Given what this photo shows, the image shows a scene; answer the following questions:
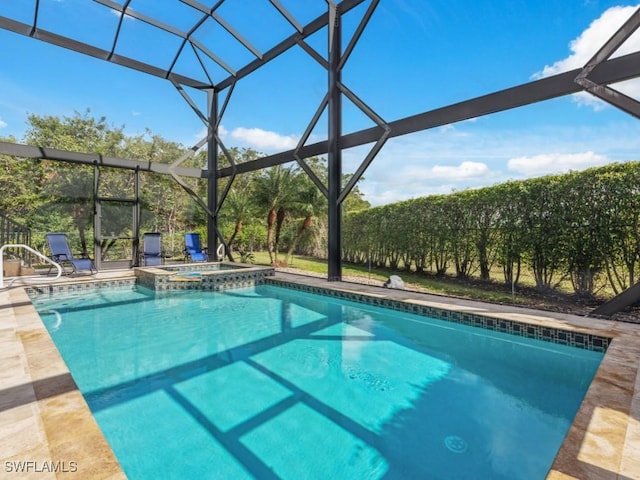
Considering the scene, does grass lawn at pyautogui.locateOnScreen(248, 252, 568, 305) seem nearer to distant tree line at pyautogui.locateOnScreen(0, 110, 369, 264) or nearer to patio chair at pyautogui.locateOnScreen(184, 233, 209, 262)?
distant tree line at pyautogui.locateOnScreen(0, 110, 369, 264)

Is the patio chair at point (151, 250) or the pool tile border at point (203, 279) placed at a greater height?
the patio chair at point (151, 250)

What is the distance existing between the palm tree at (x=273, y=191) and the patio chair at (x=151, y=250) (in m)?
3.53

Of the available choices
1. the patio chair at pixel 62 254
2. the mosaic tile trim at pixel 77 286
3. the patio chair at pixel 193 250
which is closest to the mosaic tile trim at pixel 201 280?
the mosaic tile trim at pixel 77 286

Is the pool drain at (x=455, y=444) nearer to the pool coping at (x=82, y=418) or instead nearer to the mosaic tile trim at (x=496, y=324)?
the pool coping at (x=82, y=418)

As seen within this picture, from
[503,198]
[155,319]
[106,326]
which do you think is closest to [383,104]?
[503,198]

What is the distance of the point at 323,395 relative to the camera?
308 cm

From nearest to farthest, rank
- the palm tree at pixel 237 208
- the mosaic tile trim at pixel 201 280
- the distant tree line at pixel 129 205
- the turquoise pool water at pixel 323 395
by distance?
the turquoise pool water at pixel 323 395
the mosaic tile trim at pixel 201 280
the distant tree line at pixel 129 205
the palm tree at pixel 237 208

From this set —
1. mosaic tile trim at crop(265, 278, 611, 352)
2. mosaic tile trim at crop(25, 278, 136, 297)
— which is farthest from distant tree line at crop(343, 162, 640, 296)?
mosaic tile trim at crop(25, 278, 136, 297)

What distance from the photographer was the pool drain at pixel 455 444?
7.63ft

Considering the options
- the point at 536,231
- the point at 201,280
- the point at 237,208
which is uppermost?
the point at 237,208

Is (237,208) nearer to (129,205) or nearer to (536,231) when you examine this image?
(129,205)

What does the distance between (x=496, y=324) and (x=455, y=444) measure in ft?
8.77

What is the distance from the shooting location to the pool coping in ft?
5.30

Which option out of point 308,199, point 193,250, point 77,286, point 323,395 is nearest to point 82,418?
point 323,395
